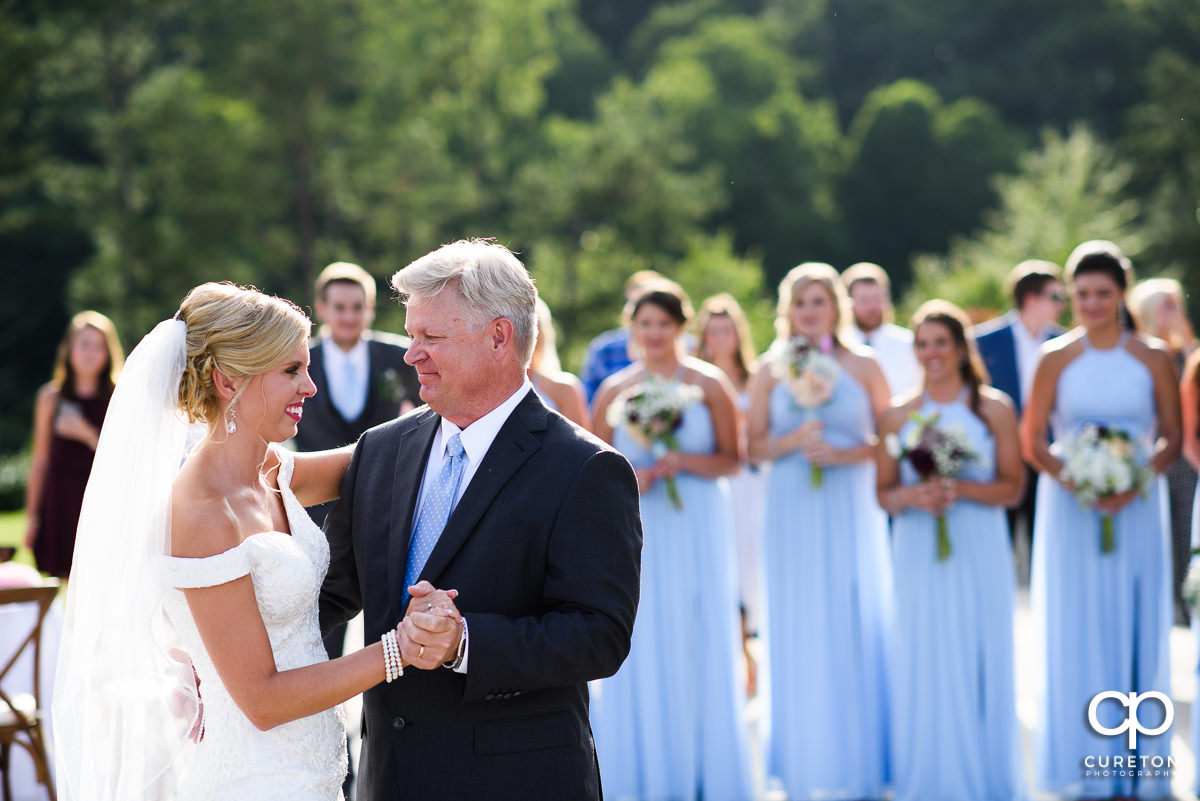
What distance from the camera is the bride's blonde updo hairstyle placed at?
325 cm

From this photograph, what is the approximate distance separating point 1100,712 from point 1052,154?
36086 millimetres

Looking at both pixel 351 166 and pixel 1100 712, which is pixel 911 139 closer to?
pixel 351 166

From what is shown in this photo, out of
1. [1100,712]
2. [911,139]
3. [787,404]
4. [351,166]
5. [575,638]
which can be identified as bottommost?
[1100,712]

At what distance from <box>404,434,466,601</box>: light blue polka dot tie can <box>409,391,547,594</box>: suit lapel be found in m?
0.09

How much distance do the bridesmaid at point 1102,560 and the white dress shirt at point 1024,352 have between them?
7.48 ft

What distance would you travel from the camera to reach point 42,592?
561cm

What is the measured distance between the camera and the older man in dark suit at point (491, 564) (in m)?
2.97

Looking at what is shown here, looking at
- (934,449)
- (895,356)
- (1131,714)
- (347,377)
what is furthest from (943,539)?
(347,377)

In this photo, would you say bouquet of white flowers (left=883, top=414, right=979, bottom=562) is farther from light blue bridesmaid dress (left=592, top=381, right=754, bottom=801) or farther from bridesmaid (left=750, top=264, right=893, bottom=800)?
light blue bridesmaid dress (left=592, top=381, right=754, bottom=801)

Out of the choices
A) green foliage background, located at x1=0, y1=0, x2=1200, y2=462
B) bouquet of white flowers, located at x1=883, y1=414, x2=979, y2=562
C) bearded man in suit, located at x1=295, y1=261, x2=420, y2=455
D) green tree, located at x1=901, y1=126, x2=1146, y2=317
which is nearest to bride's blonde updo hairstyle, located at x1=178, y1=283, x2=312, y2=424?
bearded man in suit, located at x1=295, y1=261, x2=420, y2=455

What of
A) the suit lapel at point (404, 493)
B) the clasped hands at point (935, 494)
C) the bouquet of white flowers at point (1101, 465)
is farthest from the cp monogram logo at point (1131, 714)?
the suit lapel at point (404, 493)

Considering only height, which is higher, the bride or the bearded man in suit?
the bearded man in suit

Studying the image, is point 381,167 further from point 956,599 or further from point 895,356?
point 956,599

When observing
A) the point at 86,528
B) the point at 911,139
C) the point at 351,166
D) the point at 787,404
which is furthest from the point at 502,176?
the point at 86,528
